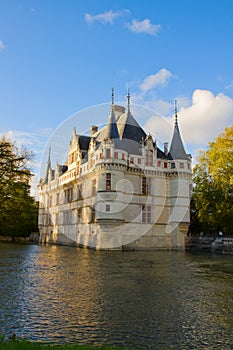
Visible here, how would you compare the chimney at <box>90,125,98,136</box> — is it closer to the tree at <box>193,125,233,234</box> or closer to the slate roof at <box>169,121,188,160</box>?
the slate roof at <box>169,121,188,160</box>

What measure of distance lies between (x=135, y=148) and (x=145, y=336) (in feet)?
111

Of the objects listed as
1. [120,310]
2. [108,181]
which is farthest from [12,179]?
[120,310]

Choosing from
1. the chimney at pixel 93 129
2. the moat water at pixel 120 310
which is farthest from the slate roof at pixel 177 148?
the moat water at pixel 120 310

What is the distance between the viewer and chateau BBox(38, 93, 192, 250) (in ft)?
120

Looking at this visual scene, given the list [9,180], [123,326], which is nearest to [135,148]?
[9,180]

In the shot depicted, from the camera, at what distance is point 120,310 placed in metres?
9.88

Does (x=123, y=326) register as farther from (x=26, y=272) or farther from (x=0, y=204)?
(x=0, y=204)

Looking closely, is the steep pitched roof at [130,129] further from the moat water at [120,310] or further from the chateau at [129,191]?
the moat water at [120,310]

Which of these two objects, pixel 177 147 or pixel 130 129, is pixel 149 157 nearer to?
pixel 177 147

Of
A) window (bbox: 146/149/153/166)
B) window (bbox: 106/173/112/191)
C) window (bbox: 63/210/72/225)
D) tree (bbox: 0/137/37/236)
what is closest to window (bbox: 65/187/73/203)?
window (bbox: 63/210/72/225)

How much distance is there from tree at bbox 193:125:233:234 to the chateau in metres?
2.89

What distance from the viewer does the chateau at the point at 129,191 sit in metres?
36.7

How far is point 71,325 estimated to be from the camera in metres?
8.30

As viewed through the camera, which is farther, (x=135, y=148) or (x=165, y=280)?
(x=135, y=148)
